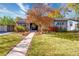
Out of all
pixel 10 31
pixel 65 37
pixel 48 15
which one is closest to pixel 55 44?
pixel 65 37

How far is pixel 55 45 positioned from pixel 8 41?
57 centimetres

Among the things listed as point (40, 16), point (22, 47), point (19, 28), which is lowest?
point (22, 47)

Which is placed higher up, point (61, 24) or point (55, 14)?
point (55, 14)

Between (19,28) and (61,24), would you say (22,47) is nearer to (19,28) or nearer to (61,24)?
(19,28)

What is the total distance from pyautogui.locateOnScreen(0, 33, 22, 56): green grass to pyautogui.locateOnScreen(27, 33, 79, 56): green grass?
202 millimetres

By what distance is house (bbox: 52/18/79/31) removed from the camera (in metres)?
3.19

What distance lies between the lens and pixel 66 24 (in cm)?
323

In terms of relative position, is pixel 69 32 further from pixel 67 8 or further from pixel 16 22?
pixel 16 22

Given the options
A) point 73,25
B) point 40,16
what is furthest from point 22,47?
point 73,25

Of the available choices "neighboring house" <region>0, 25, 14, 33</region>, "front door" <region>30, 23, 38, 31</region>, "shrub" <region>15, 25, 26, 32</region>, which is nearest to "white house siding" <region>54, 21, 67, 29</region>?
"front door" <region>30, 23, 38, 31</region>

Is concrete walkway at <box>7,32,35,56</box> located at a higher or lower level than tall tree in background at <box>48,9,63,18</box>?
lower

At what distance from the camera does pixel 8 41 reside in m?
3.22

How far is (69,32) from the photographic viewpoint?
128 inches

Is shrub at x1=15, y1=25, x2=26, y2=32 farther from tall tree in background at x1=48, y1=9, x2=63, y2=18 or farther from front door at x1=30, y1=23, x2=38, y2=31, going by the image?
tall tree in background at x1=48, y1=9, x2=63, y2=18
